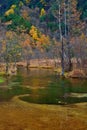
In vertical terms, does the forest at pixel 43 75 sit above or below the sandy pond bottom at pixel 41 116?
above

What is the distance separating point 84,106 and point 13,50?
3902cm

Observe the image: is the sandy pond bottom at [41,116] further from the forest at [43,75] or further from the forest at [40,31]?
the forest at [40,31]

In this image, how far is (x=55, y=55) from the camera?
242ft

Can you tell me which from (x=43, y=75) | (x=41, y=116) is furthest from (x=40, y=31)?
(x=41, y=116)

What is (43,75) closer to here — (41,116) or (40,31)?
(41,116)

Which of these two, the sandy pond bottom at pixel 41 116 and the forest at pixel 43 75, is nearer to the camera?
the sandy pond bottom at pixel 41 116

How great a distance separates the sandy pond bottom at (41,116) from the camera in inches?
758

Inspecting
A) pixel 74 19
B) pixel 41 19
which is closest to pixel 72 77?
pixel 74 19

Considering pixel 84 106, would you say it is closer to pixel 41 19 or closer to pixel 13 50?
pixel 13 50

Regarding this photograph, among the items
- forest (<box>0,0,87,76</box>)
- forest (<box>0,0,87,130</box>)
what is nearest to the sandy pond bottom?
forest (<box>0,0,87,130</box>)

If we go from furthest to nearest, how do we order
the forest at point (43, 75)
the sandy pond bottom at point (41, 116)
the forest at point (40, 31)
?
the forest at point (40, 31), the forest at point (43, 75), the sandy pond bottom at point (41, 116)

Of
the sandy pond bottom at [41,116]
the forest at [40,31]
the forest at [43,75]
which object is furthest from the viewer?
the forest at [40,31]

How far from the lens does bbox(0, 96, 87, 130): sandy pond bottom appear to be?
1927 cm

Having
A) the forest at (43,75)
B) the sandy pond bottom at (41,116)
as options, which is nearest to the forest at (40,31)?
the forest at (43,75)
